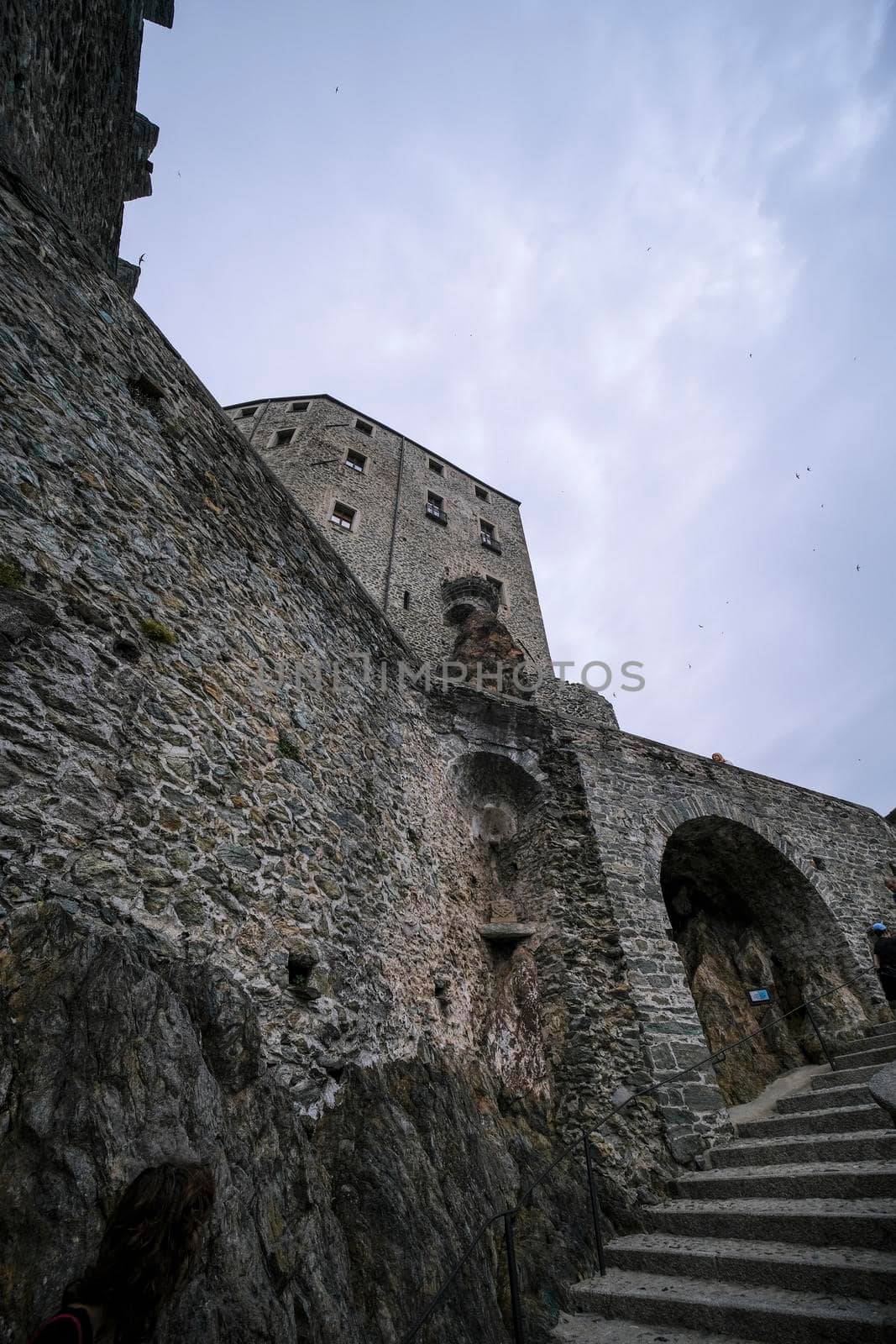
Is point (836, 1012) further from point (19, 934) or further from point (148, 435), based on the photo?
point (148, 435)

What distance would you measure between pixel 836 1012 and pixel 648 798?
4.11 metres

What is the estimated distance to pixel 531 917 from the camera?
23.4 feet

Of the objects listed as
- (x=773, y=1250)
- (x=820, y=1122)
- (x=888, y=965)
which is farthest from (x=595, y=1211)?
(x=888, y=965)

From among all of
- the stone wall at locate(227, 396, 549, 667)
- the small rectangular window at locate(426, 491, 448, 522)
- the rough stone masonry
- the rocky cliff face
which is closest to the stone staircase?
the rough stone masonry

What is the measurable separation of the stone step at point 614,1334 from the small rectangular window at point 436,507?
63.9ft

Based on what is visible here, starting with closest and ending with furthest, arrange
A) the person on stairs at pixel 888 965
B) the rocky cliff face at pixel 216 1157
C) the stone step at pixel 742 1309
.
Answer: the rocky cliff face at pixel 216 1157 → the stone step at pixel 742 1309 → the person on stairs at pixel 888 965

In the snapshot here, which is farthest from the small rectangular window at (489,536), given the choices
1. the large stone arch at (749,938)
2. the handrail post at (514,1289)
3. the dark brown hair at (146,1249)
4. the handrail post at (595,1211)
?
the dark brown hair at (146,1249)

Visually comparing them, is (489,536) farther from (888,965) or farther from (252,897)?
(252,897)

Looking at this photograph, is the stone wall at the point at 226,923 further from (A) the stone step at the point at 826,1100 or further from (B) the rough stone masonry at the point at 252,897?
(A) the stone step at the point at 826,1100

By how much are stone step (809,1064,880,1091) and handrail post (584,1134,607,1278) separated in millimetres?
3031

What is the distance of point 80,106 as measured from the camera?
5.82m

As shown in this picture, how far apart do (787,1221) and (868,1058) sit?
3924 millimetres

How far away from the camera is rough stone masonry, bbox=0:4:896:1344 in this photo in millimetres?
2336

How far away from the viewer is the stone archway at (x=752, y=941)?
835cm
